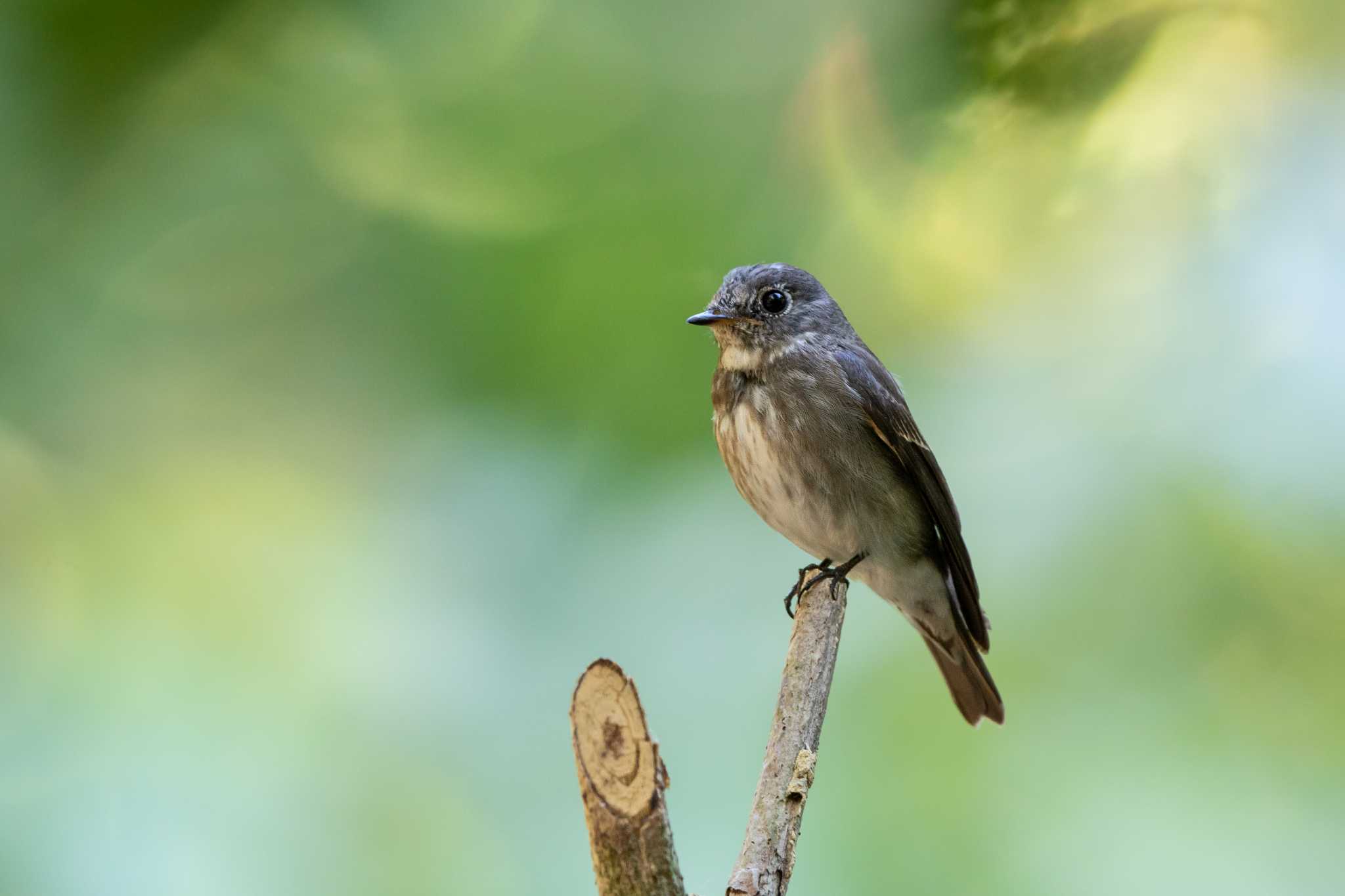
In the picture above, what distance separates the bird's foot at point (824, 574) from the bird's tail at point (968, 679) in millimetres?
409

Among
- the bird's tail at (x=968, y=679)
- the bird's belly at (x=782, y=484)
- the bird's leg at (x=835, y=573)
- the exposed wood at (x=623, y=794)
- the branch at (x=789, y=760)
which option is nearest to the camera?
the exposed wood at (x=623, y=794)

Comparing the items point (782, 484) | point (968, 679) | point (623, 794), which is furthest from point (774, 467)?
point (623, 794)

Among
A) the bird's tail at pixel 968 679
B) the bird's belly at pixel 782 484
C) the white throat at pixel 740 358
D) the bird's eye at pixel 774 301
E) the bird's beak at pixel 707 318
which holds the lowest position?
the bird's tail at pixel 968 679

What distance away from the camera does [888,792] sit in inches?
143

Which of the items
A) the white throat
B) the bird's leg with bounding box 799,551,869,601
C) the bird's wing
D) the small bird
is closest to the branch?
the bird's leg with bounding box 799,551,869,601

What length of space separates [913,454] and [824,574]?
404 millimetres

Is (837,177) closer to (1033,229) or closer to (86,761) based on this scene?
(1033,229)

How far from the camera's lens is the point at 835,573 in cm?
275

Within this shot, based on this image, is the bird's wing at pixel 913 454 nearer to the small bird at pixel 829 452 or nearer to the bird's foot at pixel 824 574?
the small bird at pixel 829 452

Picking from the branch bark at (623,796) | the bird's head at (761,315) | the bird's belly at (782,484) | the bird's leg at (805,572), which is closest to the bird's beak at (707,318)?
the bird's head at (761,315)

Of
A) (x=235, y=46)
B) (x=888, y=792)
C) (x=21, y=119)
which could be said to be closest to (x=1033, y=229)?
(x=888, y=792)

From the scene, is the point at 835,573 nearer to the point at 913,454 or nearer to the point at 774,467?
the point at 774,467

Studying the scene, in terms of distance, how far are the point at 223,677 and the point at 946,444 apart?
2361mm

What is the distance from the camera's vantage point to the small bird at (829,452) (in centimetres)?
286
